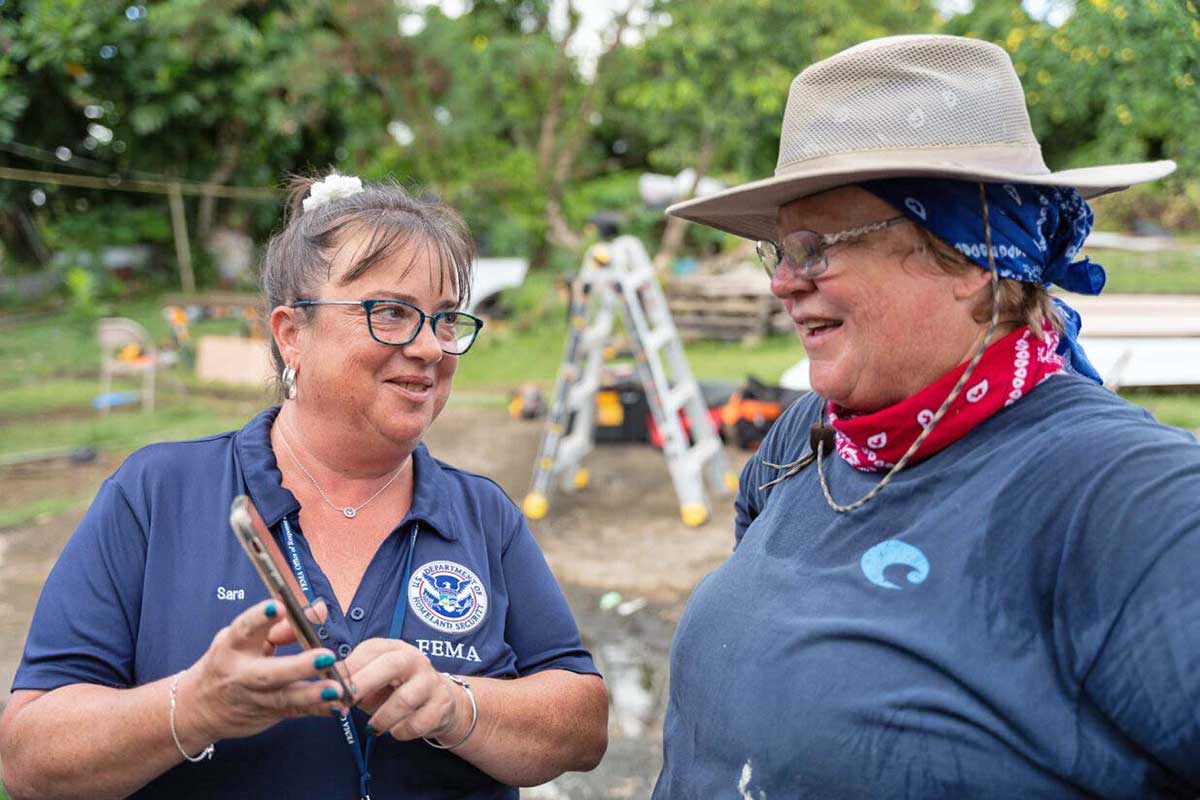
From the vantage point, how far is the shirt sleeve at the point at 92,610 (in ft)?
5.49

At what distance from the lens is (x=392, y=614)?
183cm

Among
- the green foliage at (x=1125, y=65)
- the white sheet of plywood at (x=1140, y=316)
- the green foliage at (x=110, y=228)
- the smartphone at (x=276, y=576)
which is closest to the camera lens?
the smartphone at (x=276, y=576)

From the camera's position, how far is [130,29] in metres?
16.7

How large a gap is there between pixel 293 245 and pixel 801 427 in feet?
3.67

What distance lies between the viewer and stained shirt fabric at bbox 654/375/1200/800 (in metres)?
1.18

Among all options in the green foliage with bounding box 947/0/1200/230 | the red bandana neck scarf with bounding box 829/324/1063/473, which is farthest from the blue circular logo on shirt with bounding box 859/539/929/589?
the green foliage with bounding box 947/0/1200/230

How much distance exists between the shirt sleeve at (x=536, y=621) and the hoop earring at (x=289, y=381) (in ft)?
1.83

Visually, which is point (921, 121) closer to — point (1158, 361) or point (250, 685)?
point (250, 685)

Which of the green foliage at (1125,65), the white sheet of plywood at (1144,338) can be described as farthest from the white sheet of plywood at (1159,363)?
the green foliage at (1125,65)

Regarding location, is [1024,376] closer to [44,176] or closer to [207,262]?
[44,176]

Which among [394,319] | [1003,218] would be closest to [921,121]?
[1003,218]

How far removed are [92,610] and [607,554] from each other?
4351 millimetres

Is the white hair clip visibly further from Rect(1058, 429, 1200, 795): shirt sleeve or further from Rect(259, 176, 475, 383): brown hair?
Rect(1058, 429, 1200, 795): shirt sleeve

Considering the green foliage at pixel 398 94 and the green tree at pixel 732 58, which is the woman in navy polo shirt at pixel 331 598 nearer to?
Answer: the green foliage at pixel 398 94
